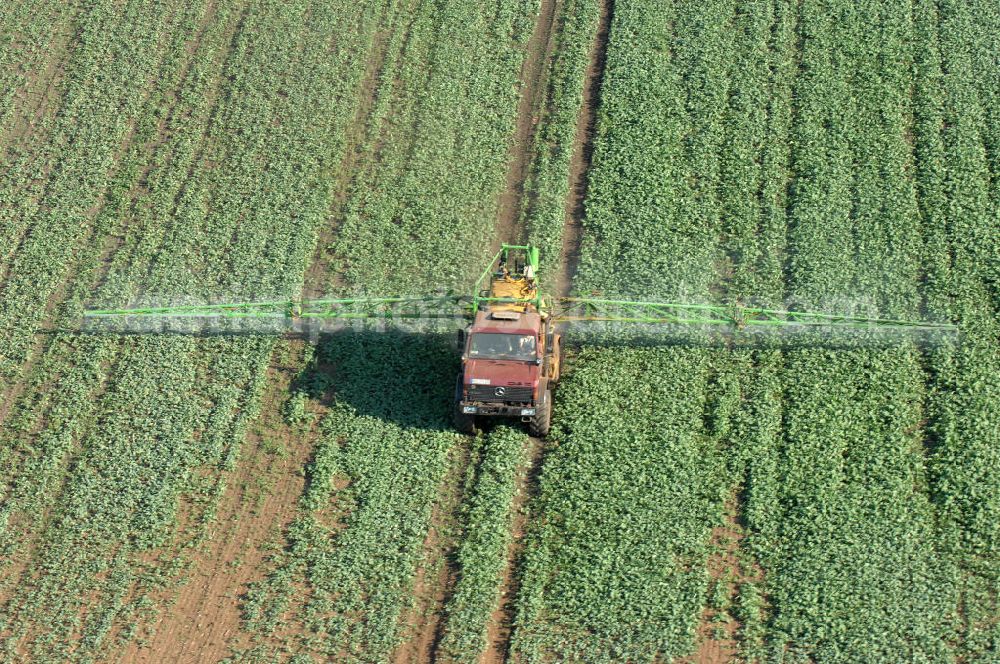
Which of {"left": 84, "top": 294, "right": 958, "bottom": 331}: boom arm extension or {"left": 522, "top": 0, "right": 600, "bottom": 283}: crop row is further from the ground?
{"left": 522, "top": 0, "right": 600, "bottom": 283}: crop row

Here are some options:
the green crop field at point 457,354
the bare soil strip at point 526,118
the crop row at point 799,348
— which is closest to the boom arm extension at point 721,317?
the green crop field at point 457,354

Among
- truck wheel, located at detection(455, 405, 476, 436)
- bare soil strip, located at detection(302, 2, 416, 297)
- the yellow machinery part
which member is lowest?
truck wheel, located at detection(455, 405, 476, 436)

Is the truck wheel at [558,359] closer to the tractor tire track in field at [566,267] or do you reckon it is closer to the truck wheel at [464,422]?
the tractor tire track in field at [566,267]

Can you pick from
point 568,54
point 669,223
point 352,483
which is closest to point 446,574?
point 352,483

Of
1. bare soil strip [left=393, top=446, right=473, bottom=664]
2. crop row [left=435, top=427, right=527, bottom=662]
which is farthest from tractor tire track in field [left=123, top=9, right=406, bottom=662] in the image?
crop row [left=435, top=427, right=527, bottom=662]

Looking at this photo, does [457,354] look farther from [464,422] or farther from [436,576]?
[436,576]

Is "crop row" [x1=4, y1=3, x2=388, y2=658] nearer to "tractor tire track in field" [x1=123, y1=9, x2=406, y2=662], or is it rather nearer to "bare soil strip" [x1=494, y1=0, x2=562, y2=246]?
"tractor tire track in field" [x1=123, y1=9, x2=406, y2=662]
